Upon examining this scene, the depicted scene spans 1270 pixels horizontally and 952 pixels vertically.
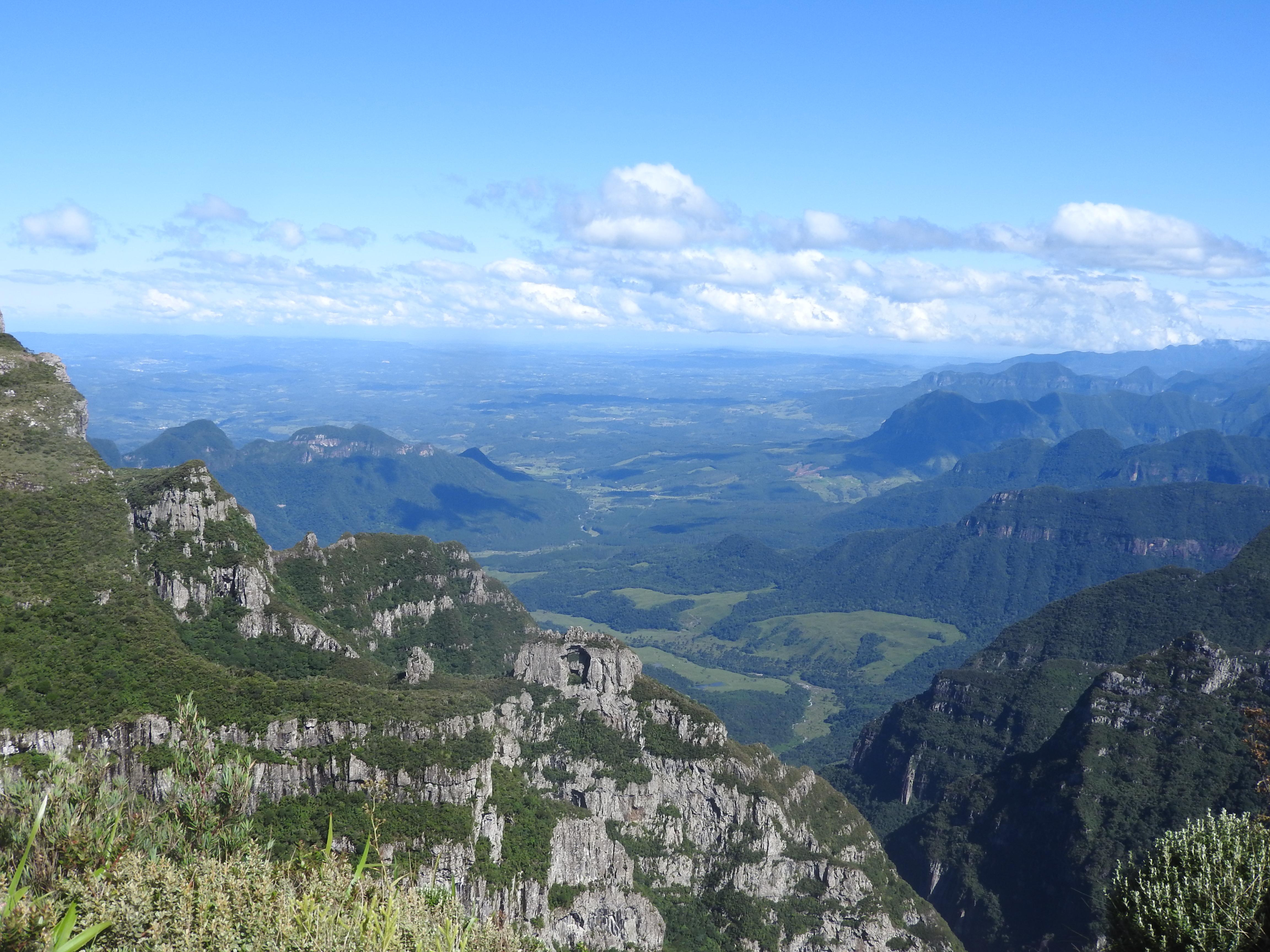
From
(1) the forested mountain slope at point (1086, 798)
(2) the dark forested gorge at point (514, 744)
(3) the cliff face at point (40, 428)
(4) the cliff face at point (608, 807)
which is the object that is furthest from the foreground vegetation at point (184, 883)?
(1) the forested mountain slope at point (1086, 798)

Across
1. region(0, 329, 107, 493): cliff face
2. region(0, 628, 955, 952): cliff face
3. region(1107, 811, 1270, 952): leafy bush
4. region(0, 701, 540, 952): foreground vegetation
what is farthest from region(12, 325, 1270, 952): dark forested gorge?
region(1107, 811, 1270, 952): leafy bush

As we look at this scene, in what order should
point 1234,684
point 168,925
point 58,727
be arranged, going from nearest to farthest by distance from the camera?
point 168,925 → point 58,727 → point 1234,684

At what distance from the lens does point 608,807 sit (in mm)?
115312

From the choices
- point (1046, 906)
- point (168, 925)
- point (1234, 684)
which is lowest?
point (1046, 906)

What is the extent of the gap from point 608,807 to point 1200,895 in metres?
80.9

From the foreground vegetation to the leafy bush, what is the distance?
28405mm

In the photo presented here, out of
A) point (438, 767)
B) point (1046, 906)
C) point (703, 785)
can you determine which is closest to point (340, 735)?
point (438, 767)

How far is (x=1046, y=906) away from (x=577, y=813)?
70.4m

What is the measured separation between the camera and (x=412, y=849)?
8750cm

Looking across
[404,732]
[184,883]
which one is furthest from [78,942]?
[404,732]

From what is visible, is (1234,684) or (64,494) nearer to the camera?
(64,494)

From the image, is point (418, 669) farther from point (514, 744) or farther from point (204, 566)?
point (204, 566)

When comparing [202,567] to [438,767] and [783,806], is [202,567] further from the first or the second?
[783,806]

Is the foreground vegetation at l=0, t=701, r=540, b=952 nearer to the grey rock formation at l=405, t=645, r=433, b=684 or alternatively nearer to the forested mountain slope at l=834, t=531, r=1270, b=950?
the grey rock formation at l=405, t=645, r=433, b=684
